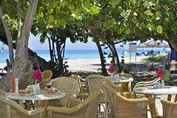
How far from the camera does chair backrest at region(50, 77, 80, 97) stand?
228 inches

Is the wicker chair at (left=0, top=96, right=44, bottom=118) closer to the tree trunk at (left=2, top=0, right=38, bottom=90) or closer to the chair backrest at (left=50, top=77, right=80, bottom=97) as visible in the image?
the tree trunk at (left=2, top=0, right=38, bottom=90)

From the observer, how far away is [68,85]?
5.90 metres

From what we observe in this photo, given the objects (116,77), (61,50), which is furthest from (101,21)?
(61,50)

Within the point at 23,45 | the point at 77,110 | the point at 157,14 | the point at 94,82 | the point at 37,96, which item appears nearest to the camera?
the point at 77,110

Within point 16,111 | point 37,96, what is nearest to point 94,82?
point 37,96

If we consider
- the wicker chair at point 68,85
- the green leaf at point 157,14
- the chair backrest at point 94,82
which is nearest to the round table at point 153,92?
the wicker chair at point 68,85

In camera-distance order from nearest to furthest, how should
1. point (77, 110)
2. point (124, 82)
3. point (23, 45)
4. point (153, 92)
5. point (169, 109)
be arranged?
point (77, 110), point (169, 109), point (153, 92), point (23, 45), point (124, 82)

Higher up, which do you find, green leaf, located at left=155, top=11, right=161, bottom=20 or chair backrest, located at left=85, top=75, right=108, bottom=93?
green leaf, located at left=155, top=11, right=161, bottom=20

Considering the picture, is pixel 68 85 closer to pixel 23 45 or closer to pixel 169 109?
pixel 23 45

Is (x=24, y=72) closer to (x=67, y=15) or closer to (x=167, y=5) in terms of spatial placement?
(x=67, y=15)

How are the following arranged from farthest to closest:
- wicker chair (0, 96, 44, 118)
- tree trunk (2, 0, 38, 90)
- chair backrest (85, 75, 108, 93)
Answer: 1. chair backrest (85, 75, 108, 93)
2. tree trunk (2, 0, 38, 90)
3. wicker chair (0, 96, 44, 118)

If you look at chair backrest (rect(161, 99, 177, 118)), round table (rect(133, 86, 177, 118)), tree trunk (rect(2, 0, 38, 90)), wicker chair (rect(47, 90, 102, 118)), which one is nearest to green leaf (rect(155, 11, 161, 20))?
round table (rect(133, 86, 177, 118))

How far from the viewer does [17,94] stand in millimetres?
4797

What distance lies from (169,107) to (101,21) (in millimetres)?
4589
